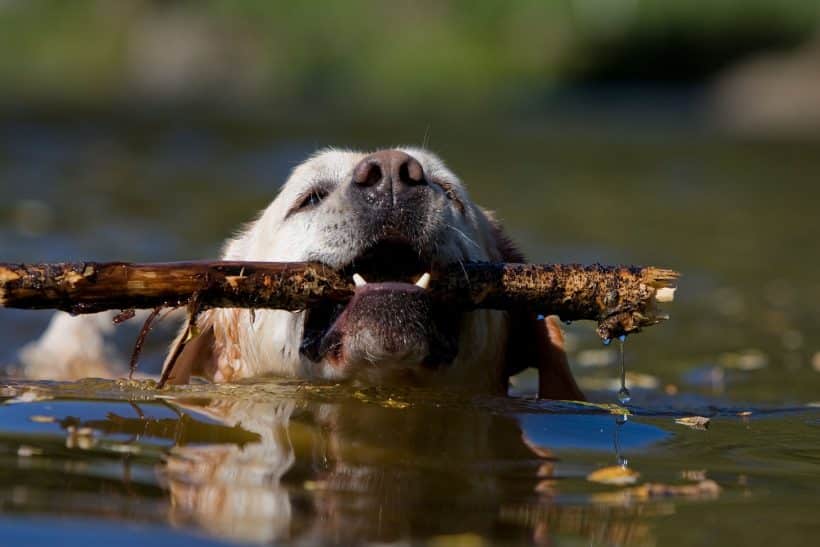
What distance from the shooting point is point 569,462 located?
4.00 metres

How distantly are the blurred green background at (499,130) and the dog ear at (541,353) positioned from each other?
2.13m

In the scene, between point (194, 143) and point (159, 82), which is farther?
point (159, 82)

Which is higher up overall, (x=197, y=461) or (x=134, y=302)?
(x=134, y=302)

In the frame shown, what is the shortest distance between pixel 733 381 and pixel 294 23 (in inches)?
1112

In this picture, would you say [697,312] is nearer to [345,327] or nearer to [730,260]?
[730,260]

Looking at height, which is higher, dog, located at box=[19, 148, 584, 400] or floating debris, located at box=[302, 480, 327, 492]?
dog, located at box=[19, 148, 584, 400]

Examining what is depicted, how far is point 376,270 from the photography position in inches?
188

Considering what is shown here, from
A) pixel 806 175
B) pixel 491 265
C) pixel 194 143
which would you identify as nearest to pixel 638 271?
pixel 491 265

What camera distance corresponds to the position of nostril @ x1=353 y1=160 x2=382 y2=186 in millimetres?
4605

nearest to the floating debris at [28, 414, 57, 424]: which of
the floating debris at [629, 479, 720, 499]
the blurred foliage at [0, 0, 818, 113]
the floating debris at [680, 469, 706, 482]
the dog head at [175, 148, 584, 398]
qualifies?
the dog head at [175, 148, 584, 398]

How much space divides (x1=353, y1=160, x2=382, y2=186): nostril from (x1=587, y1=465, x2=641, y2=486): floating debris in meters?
1.36

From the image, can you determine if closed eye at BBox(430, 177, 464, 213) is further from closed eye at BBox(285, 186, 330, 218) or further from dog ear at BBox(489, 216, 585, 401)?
dog ear at BBox(489, 216, 585, 401)

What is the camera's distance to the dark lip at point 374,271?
464 centimetres

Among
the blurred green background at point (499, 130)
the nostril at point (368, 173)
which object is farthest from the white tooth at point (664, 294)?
the blurred green background at point (499, 130)
